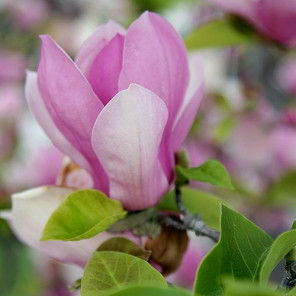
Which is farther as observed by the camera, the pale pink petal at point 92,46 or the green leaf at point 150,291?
the pale pink petal at point 92,46

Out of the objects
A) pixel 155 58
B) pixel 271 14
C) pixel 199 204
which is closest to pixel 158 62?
pixel 155 58

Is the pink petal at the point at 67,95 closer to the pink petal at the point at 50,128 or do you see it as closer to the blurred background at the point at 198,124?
the pink petal at the point at 50,128

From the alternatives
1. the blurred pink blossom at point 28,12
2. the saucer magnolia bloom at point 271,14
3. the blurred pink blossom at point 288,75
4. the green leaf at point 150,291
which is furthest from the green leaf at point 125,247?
the blurred pink blossom at point 28,12

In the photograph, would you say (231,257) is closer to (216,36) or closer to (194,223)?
(194,223)

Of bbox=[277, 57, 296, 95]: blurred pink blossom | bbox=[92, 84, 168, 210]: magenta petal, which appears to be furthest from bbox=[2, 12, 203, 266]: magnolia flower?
bbox=[277, 57, 296, 95]: blurred pink blossom

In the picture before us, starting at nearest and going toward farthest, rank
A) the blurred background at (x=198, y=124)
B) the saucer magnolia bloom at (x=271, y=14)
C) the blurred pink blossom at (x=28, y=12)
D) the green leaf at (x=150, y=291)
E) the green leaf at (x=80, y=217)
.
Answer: the green leaf at (x=150, y=291) → the green leaf at (x=80, y=217) → the saucer magnolia bloom at (x=271, y=14) → the blurred background at (x=198, y=124) → the blurred pink blossom at (x=28, y=12)

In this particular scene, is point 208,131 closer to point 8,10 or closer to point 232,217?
point 232,217

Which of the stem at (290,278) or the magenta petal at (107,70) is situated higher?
the magenta petal at (107,70)
